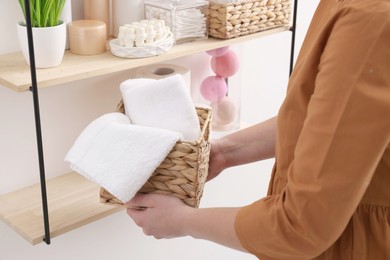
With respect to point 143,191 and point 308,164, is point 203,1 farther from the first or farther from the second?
point 308,164

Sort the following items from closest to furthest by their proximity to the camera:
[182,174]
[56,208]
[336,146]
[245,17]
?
[336,146]
[182,174]
[56,208]
[245,17]

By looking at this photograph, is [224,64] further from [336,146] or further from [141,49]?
[336,146]

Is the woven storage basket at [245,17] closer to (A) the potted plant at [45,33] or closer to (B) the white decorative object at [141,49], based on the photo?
(B) the white decorative object at [141,49]

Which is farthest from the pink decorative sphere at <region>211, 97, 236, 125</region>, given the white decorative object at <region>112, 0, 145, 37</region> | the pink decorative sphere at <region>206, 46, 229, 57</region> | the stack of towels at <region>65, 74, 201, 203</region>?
the stack of towels at <region>65, 74, 201, 203</region>

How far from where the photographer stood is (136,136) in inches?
41.7

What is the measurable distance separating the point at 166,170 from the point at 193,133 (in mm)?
87

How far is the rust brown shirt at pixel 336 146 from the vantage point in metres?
0.70

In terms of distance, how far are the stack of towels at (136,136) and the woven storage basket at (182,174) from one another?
0.09 feet

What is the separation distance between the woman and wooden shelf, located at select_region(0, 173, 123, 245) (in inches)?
14.8

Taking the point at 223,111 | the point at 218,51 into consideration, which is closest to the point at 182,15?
the point at 218,51

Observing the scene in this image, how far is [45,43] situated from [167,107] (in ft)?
0.84

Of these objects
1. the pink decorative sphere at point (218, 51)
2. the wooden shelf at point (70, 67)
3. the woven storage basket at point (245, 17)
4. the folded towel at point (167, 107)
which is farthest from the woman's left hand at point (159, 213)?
the pink decorative sphere at point (218, 51)

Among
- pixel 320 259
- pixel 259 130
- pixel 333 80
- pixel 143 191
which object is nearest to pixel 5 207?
pixel 143 191

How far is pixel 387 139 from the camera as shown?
28.4 inches
